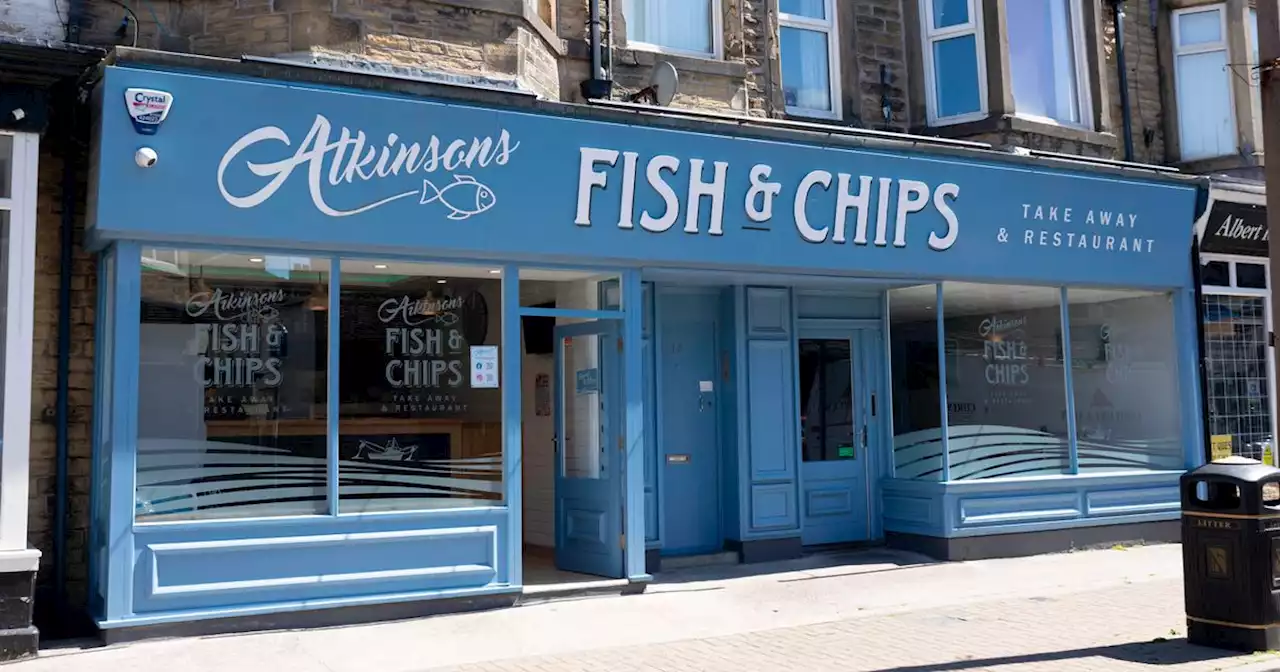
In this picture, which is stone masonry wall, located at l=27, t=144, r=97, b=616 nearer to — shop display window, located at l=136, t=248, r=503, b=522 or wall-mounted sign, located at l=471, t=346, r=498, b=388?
shop display window, located at l=136, t=248, r=503, b=522

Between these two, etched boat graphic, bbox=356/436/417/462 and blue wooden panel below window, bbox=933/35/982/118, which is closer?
etched boat graphic, bbox=356/436/417/462

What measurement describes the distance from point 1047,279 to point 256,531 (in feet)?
28.4

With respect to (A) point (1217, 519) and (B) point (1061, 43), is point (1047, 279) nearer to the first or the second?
(B) point (1061, 43)

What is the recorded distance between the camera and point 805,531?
11.9 metres

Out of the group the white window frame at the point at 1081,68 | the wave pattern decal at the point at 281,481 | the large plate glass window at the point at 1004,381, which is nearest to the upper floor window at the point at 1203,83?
the white window frame at the point at 1081,68

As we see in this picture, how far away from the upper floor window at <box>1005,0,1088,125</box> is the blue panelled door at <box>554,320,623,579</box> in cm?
609

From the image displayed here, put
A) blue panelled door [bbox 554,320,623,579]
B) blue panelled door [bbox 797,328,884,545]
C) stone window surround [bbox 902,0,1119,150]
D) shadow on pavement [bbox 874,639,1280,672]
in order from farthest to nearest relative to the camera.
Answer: stone window surround [bbox 902,0,1119,150]
blue panelled door [bbox 797,328,884,545]
blue panelled door [bbox 554,320,623,579]
shadow on pavement [bbox 874,639,1280,672]

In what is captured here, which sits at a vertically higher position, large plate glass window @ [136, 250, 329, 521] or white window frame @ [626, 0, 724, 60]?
white window frame @ [626, 0, 724, 60]

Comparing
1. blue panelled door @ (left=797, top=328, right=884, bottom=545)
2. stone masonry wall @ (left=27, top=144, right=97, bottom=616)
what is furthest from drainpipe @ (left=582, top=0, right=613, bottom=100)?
stone masonry wall @ (left=27, top=144, right=97, bottom=616)

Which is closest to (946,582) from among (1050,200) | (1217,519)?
(1217,519)

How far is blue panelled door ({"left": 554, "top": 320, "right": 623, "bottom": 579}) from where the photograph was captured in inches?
398

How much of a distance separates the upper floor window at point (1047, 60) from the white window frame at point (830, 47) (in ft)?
6.85

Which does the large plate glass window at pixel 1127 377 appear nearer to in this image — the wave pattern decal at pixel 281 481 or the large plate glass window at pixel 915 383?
the large plate glass window at pixel 915 383

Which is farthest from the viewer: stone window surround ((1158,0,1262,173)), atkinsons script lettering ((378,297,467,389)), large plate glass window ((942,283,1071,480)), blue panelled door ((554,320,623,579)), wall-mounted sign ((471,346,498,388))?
stone window surround ((1158,0,1262,173))
